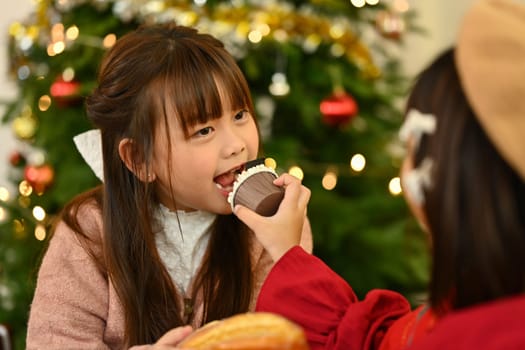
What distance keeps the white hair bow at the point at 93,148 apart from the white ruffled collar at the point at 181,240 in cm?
14

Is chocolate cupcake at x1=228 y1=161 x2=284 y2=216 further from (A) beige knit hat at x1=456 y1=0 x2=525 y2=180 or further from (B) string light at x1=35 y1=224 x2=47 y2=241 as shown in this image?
(B) string light at x1=35 y1=224 x2=47 y2=241

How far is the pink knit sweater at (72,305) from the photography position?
1.23 m

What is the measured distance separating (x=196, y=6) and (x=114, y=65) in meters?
0.90

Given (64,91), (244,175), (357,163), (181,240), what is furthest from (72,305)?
(357,163)

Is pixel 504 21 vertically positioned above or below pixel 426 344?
above

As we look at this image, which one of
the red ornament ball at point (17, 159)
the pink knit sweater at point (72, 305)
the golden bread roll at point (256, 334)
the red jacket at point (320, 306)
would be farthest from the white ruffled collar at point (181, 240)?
the red ornament ball at point (17, 159)

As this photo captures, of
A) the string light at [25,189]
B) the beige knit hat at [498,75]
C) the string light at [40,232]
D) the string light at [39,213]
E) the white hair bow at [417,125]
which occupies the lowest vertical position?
the string light at [40,232]

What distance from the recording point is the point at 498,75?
0.79m

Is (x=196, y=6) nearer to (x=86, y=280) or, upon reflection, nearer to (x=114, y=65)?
(x=114, y=65)

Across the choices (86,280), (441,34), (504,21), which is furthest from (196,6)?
(441,34)

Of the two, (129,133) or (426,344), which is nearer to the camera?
(426,344)

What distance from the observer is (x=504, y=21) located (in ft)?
2.70

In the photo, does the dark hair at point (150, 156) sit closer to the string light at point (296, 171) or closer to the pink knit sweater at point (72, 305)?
the pink knit sweater at point (72, 305)

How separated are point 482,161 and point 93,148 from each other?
2.53 ft
